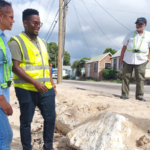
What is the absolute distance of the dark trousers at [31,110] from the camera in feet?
7.41

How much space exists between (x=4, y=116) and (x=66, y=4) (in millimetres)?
12461

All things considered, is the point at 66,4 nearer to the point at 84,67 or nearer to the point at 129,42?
the point at 129,42

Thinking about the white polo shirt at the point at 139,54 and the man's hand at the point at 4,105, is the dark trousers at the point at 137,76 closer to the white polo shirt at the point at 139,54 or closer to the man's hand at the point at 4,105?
the white polo shirt at the point at 139,54

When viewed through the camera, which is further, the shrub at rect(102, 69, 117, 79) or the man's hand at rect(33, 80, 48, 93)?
the shrub at rect(102, 69, 117, 79)

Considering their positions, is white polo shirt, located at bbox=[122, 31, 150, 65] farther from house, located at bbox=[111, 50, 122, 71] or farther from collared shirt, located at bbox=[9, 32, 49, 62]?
house, located at bbox=[111, 50, 122, 71]

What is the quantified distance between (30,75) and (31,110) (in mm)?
455

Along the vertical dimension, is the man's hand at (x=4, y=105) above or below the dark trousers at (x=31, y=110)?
above

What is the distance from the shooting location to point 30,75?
2.27 meters

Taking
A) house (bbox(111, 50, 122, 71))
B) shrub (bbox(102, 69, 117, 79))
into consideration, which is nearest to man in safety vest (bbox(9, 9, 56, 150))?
shrub (bbox(102, 69, 117, 79))

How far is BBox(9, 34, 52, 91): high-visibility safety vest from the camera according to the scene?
7.36 feet

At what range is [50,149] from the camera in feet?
8.21

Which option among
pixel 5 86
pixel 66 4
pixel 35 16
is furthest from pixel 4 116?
pixel 66 4

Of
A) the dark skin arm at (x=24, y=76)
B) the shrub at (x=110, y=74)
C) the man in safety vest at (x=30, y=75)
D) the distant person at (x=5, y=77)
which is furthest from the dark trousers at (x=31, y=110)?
the shrub at (x=110, y=74)

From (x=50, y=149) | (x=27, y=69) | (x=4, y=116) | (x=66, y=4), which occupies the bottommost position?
(x=50, y=149)
